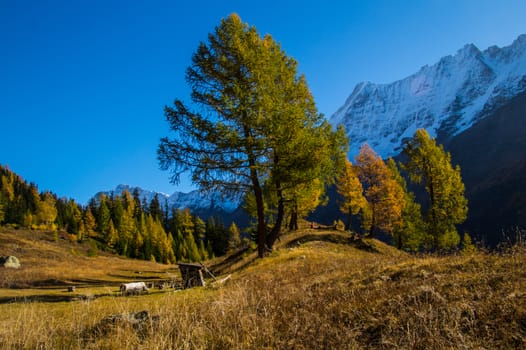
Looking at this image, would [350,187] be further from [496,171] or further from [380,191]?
[496,171]

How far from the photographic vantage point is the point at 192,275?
12898mm

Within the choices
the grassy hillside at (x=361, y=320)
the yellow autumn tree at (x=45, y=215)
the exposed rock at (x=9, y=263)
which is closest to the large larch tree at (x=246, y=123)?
the grassy hillside at (x=361, y=320)

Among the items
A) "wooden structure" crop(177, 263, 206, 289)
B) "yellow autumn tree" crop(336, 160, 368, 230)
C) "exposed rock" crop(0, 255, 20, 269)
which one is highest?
"yellow autumn tree" crop(336, 160, 368, 230)

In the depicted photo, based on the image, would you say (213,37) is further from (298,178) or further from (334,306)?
(334,306)

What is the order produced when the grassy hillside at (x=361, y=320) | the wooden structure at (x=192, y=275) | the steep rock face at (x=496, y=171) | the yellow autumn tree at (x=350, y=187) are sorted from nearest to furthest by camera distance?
the grassy hillside at (x=361, y=320) → the wooden structure at (x=192, y=275) → the yellow autumn tree at (x=350, y=187) → the steep rock face at (x=496, y=171)

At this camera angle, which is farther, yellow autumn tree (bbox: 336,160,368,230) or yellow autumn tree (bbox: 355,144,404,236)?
yellow autumn tree (bbox: 336,160,368,230)

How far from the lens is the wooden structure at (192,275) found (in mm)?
12180

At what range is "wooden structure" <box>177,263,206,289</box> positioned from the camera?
1218 cm

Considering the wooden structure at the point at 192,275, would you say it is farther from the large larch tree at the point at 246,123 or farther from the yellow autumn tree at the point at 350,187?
the yellow autumn tree at the point at 350,187

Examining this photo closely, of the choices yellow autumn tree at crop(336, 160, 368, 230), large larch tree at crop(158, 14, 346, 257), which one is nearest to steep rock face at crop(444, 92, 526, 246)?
yellow autumn tree at crop(336, 160, 368, 230)

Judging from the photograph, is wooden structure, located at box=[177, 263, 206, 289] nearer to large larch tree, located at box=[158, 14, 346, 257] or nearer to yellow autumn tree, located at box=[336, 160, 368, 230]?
large larch tree, located at box=[158, 14, 346, 257]

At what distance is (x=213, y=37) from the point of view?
13.9m

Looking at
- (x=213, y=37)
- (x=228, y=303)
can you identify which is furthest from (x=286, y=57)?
(x=228, y=303)

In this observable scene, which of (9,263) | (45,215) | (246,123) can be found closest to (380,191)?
(246,123)
